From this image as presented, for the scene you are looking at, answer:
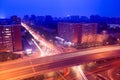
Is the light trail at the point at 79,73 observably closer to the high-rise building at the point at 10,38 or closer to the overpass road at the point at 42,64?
the overpass road at the point at 42,64

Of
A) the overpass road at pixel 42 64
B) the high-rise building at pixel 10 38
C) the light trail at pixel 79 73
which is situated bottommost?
the light trail at pixel 79 73

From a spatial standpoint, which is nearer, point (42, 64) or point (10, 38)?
point (42, 64)

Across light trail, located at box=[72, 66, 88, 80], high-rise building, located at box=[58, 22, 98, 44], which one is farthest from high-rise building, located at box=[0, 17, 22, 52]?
light trail, located at box=[72, 66, 88, 80]

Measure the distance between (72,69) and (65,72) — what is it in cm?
61

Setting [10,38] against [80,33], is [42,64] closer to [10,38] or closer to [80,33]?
[10,38]

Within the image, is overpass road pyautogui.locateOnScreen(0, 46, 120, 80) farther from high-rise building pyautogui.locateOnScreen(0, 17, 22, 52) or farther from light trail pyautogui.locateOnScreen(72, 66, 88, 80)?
high-rise building pyautogui.locateOnScreen(0, 17, 22, 52)

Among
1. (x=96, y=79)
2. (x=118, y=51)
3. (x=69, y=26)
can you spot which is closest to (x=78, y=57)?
(x=96, y=79)

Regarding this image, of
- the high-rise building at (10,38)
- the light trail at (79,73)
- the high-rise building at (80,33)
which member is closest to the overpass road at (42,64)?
the light trail at (79,73)

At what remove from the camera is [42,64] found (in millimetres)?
9703

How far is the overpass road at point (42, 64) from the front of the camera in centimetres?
843

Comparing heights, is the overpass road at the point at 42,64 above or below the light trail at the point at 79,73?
above

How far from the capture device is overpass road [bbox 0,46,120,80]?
27.7 ft

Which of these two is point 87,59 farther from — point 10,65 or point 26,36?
point 26,36

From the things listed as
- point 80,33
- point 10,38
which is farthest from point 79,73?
point 80,33
